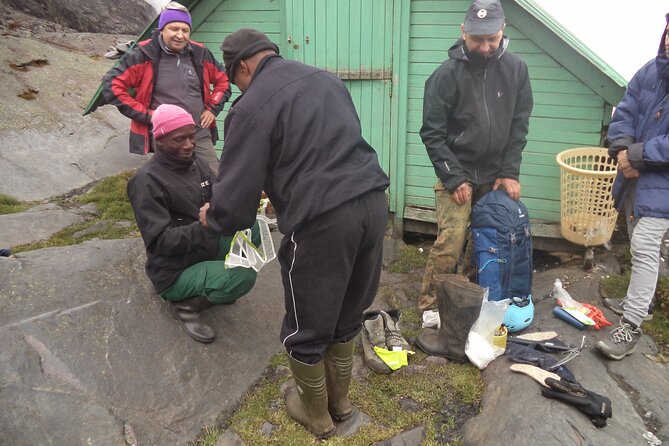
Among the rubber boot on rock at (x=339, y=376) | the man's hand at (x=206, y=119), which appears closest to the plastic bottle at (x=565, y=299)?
the rubber boot on rock at (x=339, y=376)

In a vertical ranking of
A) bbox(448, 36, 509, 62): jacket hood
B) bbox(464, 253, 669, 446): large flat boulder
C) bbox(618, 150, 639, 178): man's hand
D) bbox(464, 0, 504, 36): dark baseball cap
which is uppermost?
bbox(464, 0, 504, 36): dark baseball cap

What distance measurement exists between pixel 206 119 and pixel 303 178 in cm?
310

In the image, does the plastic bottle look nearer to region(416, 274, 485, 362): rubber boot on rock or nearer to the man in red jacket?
region(416, 274, 485, 362): rubber boot on rock

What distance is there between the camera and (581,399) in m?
2.88

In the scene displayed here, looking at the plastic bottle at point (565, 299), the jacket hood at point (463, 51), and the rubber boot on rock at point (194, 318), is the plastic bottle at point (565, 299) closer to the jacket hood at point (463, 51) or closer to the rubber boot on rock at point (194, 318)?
the jacket hood at point (463, 51)

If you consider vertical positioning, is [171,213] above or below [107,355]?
above

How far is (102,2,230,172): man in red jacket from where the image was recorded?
15.5 ft

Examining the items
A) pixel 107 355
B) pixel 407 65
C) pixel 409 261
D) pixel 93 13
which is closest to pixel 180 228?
pixel 107 355

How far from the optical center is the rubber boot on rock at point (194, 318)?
11.8 ft

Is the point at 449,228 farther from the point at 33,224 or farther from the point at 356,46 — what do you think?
the point at 33,224

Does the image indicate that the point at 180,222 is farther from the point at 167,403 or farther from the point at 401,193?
the point at 401,193

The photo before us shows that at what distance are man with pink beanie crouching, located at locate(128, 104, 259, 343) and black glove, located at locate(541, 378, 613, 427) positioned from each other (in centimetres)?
205

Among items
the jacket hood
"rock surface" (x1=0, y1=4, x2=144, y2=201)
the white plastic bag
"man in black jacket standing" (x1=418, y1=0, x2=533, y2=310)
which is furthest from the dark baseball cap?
"rock surface" (x1=0, y1=4, x2=144, y2=201)

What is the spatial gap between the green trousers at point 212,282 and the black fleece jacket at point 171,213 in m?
0.07
